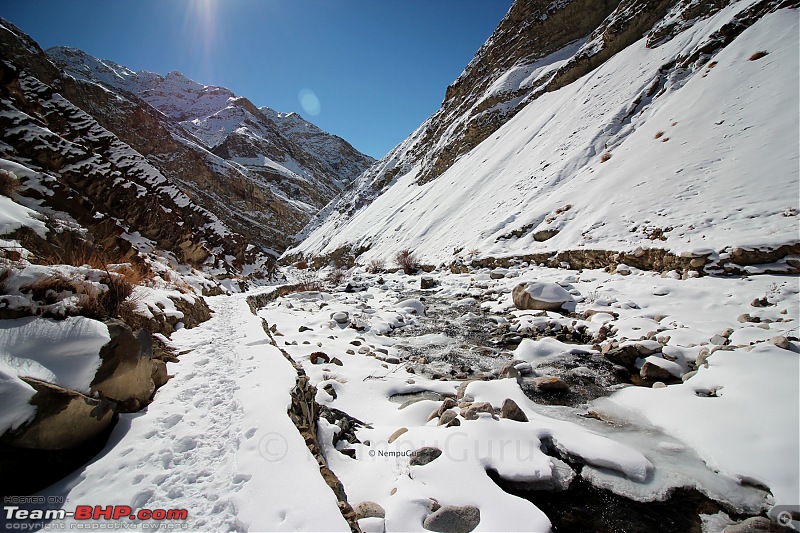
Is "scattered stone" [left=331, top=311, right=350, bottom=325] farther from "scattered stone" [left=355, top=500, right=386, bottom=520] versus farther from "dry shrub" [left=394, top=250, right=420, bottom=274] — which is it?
"dry shrub" [left=394, top=250, right=420, bottom=274]

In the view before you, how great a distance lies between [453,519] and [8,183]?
37.9 ft

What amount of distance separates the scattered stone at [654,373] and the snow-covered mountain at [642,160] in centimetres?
366

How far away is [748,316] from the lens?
4441 mm

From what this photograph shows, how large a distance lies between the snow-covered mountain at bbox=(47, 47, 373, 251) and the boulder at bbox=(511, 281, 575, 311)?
45004 mm

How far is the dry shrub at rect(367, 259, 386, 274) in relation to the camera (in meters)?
19.6

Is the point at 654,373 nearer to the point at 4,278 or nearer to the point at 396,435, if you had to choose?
the point at 396,435

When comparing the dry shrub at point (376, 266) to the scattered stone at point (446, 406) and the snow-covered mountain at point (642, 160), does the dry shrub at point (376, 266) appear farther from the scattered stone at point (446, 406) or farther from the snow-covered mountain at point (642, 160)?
the scattered stone at point (446, 406)

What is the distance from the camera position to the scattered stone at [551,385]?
13.3 ft

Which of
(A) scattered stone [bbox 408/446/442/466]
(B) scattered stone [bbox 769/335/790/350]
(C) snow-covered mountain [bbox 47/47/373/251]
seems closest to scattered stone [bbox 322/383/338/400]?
(A) scattered stone [bbox 408/446/442/466]

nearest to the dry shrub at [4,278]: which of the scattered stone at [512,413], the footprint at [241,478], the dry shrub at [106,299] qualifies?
the dry shrub at [106,299]

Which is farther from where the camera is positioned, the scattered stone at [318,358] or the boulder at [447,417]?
the scattered stone at [318,358]

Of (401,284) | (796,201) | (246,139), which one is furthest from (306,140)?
(796,201)

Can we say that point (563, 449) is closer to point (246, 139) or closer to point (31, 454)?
point (31, 454)

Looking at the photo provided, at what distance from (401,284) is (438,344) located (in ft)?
25.2
